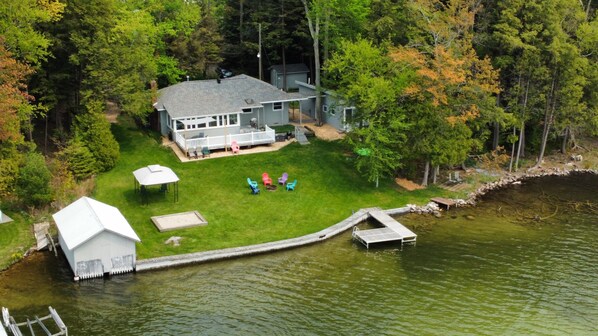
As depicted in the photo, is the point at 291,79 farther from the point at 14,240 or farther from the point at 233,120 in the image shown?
the point at 14,240

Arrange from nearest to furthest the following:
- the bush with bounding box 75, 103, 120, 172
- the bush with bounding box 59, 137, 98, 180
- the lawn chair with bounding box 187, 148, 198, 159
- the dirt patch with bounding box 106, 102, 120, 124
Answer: the bush with bounding box 59, 137, 98, 180 < the bush with bounding box 75, 103, 120, 172 < the lawn chair with bounding box 187, 148, 198, 159 < the dirt patch with bounding box 106, 102, 120, 124

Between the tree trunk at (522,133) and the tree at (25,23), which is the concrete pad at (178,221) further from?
the tree trunk at (522,133)

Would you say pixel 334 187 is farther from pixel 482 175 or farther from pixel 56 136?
pixel 56 136

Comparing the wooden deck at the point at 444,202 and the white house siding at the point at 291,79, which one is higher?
the white house siding at the point at 291,79

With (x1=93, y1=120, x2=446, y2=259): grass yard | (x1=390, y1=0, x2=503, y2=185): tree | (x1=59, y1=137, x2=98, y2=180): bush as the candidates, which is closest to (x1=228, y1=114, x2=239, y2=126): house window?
(x1=93, y1=120, x2=446, y2=259): grass yard

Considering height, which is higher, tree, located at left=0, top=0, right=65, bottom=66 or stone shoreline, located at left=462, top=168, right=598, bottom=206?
tree, located at left=0, top=0, right=65, bottom=66

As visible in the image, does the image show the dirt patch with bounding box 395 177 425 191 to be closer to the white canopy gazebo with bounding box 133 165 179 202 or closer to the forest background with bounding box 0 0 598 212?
the forest background with bounding box 0 0 598 212

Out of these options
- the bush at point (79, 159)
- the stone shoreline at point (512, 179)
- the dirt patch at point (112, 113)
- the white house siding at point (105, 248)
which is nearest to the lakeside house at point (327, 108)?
the stone shoreline at point (512, 179)
